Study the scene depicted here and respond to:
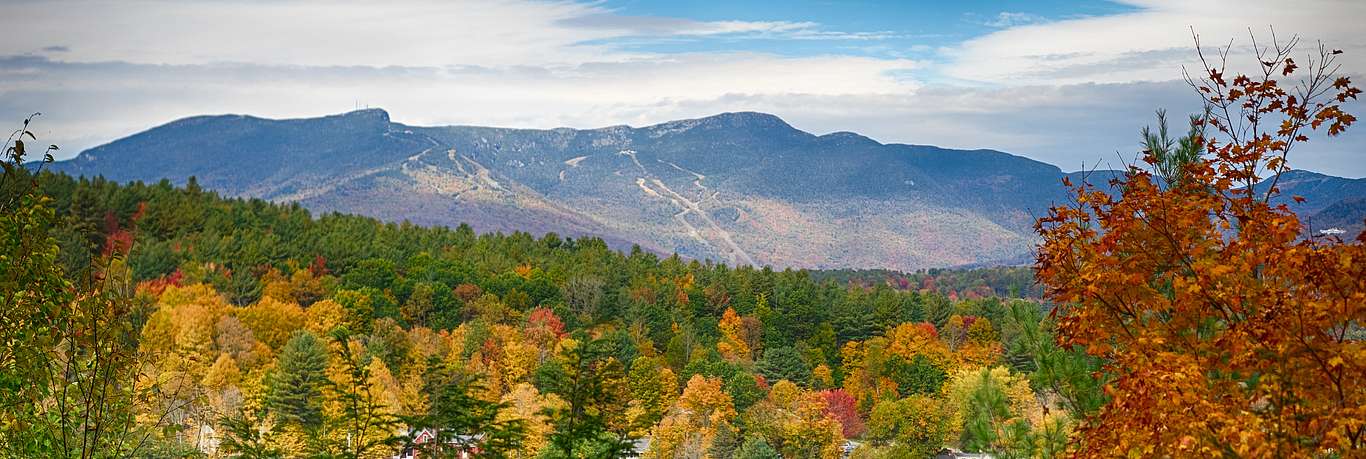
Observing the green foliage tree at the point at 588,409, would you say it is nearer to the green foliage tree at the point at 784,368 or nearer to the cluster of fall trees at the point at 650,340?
the cluster of fall trees at the point at 650,340

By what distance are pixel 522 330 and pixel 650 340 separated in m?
8.98

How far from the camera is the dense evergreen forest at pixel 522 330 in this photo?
41.6 m

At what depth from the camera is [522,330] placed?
210ft

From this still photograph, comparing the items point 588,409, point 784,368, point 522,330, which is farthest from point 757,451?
point 522,330

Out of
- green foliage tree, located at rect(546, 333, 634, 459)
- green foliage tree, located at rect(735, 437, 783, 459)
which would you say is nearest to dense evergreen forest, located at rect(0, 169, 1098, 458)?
green foliage tree, located at rect(735, 437, 783, 459)

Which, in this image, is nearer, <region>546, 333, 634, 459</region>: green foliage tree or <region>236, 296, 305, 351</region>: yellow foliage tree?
<region>546, 333, 634, 459</region>: green foliage tree

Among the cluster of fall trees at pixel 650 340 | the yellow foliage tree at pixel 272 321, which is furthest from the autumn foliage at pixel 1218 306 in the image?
the yellow foliage tree at pixel 272 321

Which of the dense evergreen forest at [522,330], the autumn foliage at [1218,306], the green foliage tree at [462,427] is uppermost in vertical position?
the autumn foliage at [1218,306]

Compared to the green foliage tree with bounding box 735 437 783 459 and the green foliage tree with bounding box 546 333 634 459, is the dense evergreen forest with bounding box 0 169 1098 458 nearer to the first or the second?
the green foliage tree with bounding box 735 437 783 459

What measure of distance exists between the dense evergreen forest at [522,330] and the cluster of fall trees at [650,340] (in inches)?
8.9

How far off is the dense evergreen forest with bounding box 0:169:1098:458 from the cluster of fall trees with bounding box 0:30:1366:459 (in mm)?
226

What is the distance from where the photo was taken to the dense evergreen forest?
41.6 meters

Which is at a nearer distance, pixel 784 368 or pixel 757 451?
→ pixel 757 451

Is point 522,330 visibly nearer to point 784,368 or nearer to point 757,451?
point 784,368
